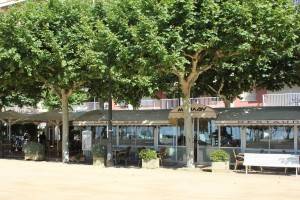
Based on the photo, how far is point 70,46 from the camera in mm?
25047

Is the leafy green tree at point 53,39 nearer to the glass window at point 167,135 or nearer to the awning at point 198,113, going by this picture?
the awning at point 198,113

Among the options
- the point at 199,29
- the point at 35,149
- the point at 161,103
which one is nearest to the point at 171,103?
the point at 161,103

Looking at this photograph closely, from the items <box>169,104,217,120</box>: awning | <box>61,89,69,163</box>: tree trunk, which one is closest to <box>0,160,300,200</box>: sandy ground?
<box>169,104,217,120</box>: awning

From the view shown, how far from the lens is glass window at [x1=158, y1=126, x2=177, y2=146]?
27.8 meters

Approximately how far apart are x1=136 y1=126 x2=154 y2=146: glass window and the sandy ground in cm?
597

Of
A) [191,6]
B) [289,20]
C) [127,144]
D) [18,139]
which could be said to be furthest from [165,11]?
[18,139]

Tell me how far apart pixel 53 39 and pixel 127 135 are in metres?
7.27

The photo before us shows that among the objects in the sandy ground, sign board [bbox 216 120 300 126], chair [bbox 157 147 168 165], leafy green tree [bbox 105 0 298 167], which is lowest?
the sandy ground

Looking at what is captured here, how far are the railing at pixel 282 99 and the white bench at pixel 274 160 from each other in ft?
46.4

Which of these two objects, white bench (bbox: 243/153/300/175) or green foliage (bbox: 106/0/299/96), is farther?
green foliage (bbox: 106/0/299/96)

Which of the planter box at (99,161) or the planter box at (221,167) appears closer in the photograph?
the planter box at (221,167)

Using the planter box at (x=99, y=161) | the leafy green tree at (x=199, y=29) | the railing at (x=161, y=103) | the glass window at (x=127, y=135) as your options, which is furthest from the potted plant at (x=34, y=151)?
the railing at (x=161, y=103)

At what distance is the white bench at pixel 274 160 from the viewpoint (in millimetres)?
20423

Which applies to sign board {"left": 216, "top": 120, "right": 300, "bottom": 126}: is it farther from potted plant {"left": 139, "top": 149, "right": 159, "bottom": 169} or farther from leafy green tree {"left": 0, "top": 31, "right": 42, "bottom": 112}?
leafy green tree {"left": 0, "top": 31, "right": 42, "bottom": 112}
